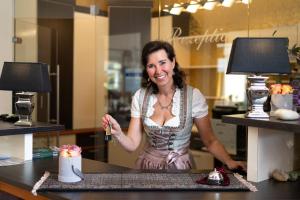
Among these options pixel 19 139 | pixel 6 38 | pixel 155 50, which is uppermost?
pixel 6 38

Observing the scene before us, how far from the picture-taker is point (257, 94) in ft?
5.90

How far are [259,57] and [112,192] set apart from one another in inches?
33.1

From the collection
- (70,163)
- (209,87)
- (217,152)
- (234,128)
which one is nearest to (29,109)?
A: (70,163)

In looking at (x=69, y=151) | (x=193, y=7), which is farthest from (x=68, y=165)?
(x=193, y=7)

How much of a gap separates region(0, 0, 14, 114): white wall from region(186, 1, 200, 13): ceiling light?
73.4 inches

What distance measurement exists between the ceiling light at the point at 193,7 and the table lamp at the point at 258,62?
285cm

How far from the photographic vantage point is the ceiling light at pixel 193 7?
14.9 feet

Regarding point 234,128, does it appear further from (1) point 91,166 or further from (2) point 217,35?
(1) point 91,166

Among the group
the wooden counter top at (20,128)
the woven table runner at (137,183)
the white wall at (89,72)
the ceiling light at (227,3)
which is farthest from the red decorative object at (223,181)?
the white wall at (89,72)

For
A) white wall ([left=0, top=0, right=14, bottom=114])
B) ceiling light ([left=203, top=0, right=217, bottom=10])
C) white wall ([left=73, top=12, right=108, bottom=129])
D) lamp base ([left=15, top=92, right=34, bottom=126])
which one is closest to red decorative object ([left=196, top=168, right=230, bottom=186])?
lamp base ([left=15, top=92, right=34, bottom=126])

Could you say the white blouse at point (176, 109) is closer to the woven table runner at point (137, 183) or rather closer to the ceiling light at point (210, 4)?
the woven table runner at point (137, 183)

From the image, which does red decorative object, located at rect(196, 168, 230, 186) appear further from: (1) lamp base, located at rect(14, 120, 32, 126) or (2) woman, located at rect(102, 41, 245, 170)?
(1) lamp base, located at rect(14, 120, 32, 126)

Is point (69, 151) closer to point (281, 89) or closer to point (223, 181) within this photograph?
point (223, 181)

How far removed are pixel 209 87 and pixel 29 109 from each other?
2.96 meters
